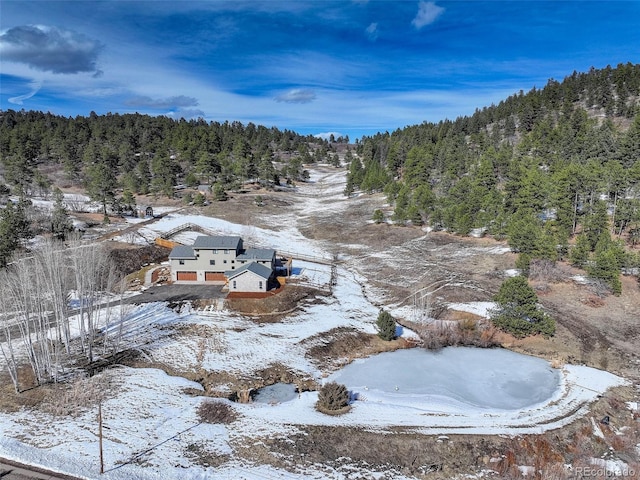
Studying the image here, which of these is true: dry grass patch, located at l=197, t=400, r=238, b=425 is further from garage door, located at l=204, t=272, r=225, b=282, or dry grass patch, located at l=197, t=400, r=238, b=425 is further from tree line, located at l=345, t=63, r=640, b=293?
tree line, located at l=345, t=63, r=640, b=293

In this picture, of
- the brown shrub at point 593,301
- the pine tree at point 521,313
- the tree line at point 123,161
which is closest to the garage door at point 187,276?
the tree line at point 123,161

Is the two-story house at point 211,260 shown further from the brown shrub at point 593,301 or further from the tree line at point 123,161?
the brown shrub at point 593,301

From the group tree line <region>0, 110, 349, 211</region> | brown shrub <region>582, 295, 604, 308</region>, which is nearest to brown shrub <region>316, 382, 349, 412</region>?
brown shrub <region>582, 295, 604, 308</region>

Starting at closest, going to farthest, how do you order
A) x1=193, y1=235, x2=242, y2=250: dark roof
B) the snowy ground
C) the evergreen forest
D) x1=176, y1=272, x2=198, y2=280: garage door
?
1. the snowy ground
2. x1=193, y1=235, x2=242, y2=250: dark roof
3. x1=176, y1=272, x2=198, y2=280: garage door
4. the evergreen forest

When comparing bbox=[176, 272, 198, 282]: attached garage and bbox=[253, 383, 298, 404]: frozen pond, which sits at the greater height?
bbox=[176, 272, 198, 282]: attached garage

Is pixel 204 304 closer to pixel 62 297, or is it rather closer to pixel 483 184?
pixel 62 297

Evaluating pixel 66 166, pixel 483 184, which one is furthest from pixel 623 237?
pixel 66 166
